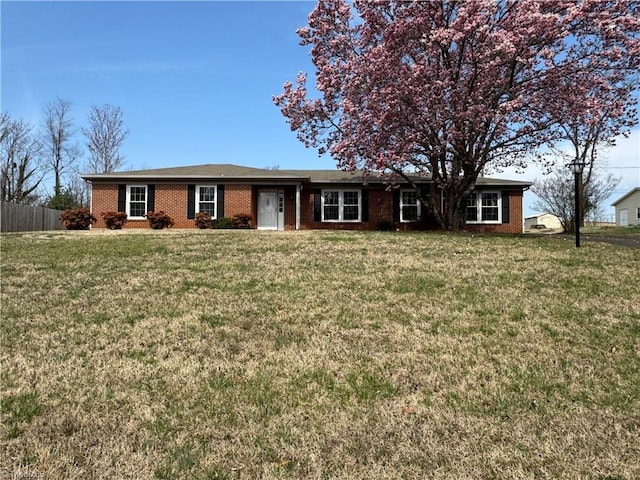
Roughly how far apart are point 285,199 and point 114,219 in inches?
274

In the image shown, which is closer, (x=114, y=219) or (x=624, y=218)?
(x=114, y=219)

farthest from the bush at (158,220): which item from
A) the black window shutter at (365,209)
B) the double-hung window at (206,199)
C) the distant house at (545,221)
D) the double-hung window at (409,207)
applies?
the distant house at (545,221)

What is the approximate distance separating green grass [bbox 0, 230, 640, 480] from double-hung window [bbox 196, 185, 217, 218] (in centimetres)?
1224

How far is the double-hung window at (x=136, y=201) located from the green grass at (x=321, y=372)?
12780 millimetres

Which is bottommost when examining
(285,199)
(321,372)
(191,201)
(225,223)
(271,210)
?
(321,372)

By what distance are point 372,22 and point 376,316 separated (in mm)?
12497

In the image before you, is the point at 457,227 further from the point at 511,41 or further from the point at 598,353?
the point at 598,353

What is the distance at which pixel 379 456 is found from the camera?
3.27m

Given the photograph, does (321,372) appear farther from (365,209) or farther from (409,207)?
(409,207)

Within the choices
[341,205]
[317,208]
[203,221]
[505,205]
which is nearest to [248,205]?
[203,221]

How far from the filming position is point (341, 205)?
21.6 meters

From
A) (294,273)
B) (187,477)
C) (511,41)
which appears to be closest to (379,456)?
(187,477)

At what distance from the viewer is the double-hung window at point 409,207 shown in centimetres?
2144

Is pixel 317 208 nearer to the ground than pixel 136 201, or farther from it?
nearer to the ground
